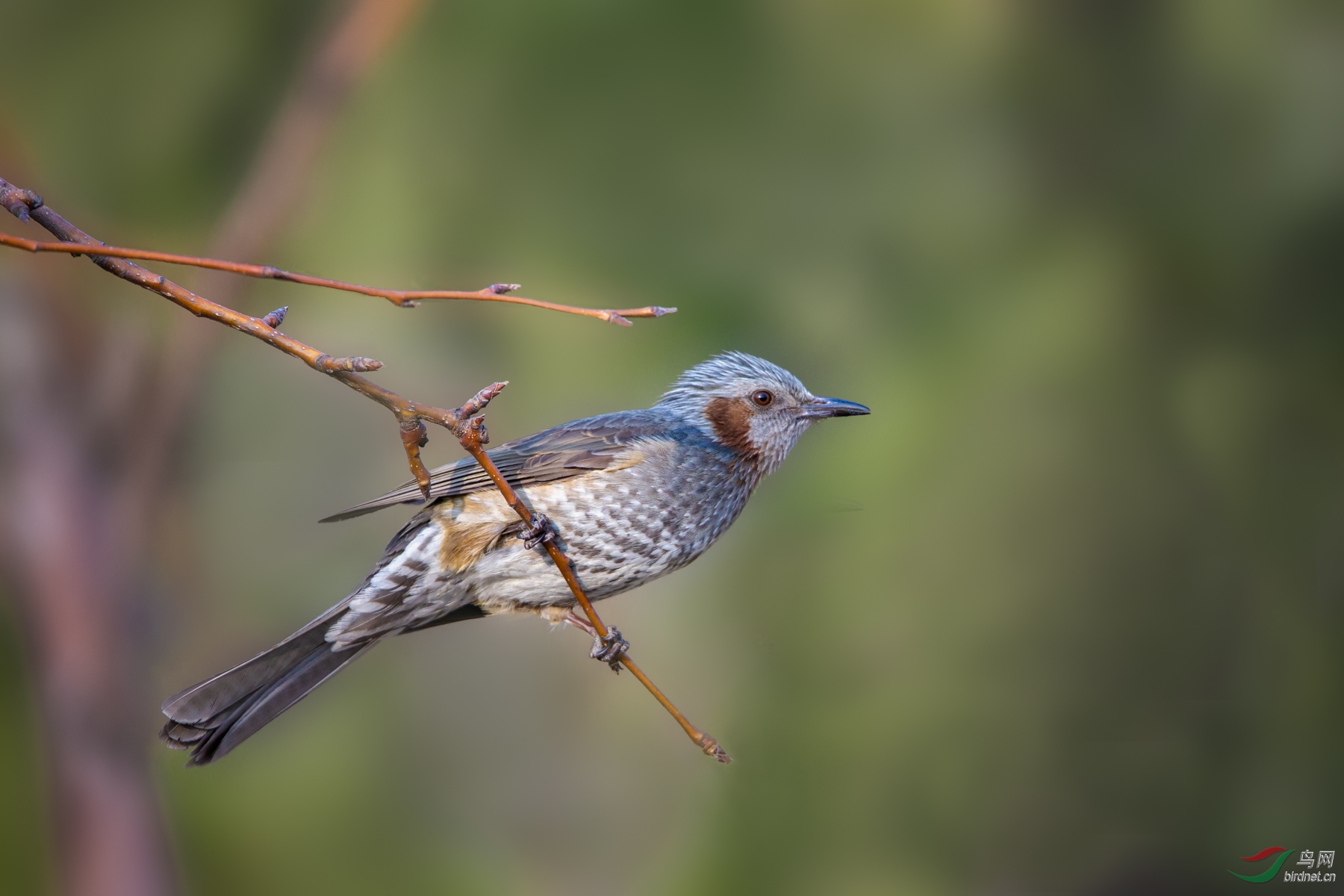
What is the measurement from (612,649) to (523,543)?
1.11 ft

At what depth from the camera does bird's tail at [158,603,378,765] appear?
2.23m

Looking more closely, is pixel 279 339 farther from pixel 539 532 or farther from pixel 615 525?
pixel 615 525

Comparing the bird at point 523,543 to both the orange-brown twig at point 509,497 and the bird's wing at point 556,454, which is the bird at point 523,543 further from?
the orange-brown twig at point 509,497

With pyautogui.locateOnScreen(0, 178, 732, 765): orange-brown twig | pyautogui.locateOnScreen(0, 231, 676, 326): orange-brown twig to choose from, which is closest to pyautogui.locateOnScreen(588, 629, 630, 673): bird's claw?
pyautogui.locateOnScreen(0, 178, 732, 765): orange-brown twig

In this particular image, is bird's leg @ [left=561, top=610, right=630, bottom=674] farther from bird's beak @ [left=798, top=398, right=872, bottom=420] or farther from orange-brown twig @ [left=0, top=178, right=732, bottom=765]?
bird's beak @ [left=798, top=398, right=872, bottom=420]

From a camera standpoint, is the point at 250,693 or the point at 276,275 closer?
the point at 276,275

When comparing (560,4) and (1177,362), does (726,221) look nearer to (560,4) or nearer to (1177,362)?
(560,4)

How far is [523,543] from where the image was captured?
2445 mm

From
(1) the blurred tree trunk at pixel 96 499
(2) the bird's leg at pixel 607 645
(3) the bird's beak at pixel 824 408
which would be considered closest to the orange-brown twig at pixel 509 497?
(2) the bird's leg at pixel 607 645

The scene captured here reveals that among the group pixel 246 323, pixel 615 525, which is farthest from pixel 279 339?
pixel 615 525

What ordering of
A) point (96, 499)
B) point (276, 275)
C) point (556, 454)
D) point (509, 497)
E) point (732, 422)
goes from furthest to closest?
point (96, 499)
point (732, 422)
point (556, 454)
point (509, 497)
point (276, 275)

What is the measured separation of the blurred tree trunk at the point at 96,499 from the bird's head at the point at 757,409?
2.52m

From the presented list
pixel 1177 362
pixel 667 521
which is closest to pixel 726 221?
pixel 1177 362

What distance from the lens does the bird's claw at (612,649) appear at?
235 cm
